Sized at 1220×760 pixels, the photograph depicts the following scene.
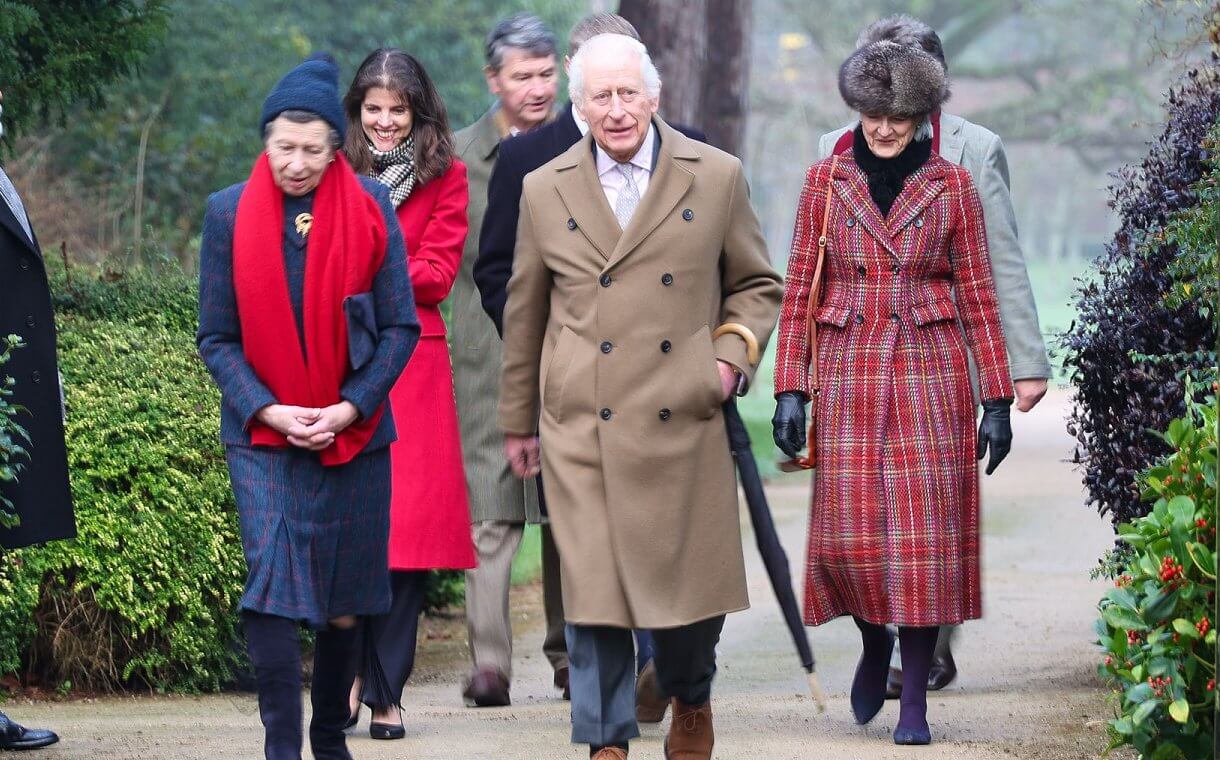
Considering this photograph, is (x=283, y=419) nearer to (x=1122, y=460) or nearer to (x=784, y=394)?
(x=784, y=394)

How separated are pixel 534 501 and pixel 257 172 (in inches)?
87.0

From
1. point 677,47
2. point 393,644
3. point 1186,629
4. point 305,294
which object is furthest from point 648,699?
point 677,47

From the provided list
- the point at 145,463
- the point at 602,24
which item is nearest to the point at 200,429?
the point at 145,463

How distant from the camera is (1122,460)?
21.3 ft

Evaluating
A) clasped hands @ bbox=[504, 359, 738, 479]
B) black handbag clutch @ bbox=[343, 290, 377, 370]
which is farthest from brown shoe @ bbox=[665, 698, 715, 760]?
black handbag clutch @ bbox=[343, 290, 377, 370]

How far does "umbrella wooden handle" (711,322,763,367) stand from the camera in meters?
5.41

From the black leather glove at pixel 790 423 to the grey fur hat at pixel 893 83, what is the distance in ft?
2.94

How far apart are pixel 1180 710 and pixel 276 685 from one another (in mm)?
2164

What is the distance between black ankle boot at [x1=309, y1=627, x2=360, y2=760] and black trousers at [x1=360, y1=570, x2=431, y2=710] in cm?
81

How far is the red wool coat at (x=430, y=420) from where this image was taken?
21.6ft

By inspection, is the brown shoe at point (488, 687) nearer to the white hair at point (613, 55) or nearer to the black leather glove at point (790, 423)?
the black leather glove at point (790, 423)

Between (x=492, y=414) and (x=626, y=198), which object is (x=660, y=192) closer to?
(x=626, y=198)

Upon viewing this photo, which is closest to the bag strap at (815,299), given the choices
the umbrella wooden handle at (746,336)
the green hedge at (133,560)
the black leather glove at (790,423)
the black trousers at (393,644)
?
the black leather glove at (790,423)

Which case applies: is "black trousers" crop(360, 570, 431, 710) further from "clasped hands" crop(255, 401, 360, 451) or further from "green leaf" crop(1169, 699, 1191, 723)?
"green leaf" crop(1169, 699, 1191, 723)
